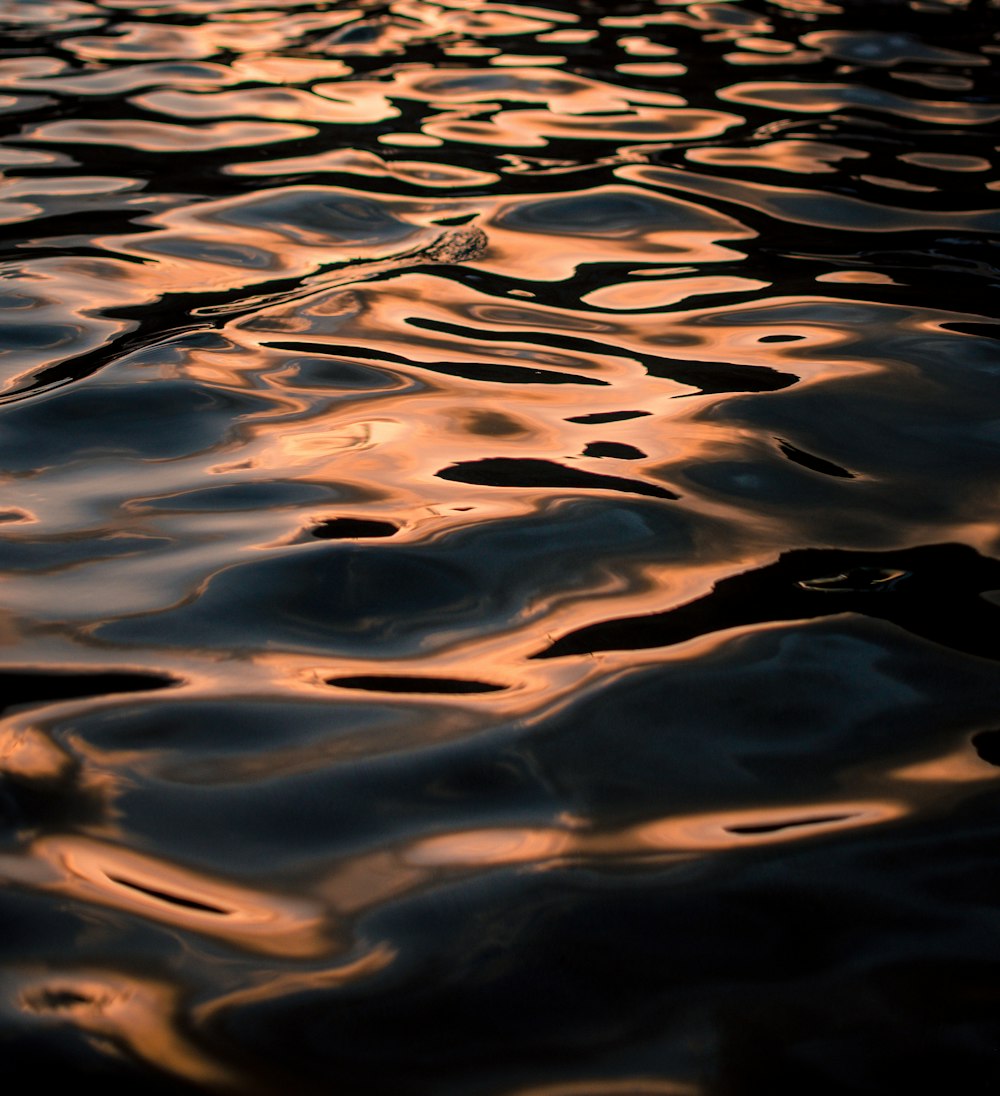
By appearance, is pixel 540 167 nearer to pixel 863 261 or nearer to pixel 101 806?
pixel 863 261

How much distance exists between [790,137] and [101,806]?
2737 millimetres

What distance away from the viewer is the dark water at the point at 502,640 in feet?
2.87

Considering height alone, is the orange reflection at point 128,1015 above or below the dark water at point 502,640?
below

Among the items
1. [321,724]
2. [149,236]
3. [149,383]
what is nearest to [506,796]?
[321,724]

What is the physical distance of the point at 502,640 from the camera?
4.14 feet

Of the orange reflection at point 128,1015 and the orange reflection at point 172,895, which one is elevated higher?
the orange reflection at point 172,895

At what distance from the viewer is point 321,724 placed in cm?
113

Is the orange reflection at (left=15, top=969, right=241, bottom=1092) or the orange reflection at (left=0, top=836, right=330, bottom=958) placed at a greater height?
the orange reflection at (left=0, top=836, right=330, bottom=958)

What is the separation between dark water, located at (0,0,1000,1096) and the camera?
875 mm

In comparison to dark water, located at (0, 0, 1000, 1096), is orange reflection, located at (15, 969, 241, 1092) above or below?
below

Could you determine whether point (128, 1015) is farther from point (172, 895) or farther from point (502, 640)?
point (502, 640)

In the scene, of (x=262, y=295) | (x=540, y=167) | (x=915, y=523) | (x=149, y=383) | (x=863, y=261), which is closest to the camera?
(x=915, y=523)

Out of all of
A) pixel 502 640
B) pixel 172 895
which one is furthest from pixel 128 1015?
pixel 502 640

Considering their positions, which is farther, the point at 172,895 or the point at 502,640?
the point at 502,640
